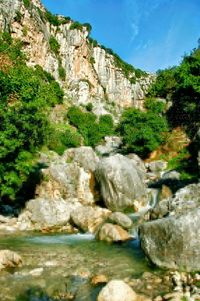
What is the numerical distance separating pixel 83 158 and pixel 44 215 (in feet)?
36.4

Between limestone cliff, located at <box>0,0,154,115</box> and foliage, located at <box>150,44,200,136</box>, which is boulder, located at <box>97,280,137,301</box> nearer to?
foliage, located at <box>150,44,200,136</box>

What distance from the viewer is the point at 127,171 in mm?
31812

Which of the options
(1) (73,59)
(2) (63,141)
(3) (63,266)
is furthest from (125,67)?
(3) (63,266)

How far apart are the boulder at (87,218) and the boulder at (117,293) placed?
503 inches

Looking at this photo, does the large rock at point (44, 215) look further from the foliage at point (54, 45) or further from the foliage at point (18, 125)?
the foliage at point (54, 45)

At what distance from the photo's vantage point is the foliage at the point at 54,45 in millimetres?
84875

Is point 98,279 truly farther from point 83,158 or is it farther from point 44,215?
point 83,158

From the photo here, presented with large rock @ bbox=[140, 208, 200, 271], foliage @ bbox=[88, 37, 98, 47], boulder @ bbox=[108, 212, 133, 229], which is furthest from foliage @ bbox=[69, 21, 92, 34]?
large rock @ bbox=[140, 208, 200, 271]

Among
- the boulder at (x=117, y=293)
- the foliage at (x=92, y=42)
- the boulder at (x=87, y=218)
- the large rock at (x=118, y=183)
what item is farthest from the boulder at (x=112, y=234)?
the foliage at (x=92, y=42)

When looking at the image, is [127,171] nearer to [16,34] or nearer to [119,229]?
[119,229]

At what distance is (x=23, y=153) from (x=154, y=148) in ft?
106

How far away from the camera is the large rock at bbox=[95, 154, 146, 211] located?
30.7m

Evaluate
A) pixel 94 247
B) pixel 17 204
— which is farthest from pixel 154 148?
pixel 94 247

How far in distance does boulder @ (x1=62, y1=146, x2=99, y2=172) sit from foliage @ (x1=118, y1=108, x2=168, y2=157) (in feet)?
55.8
